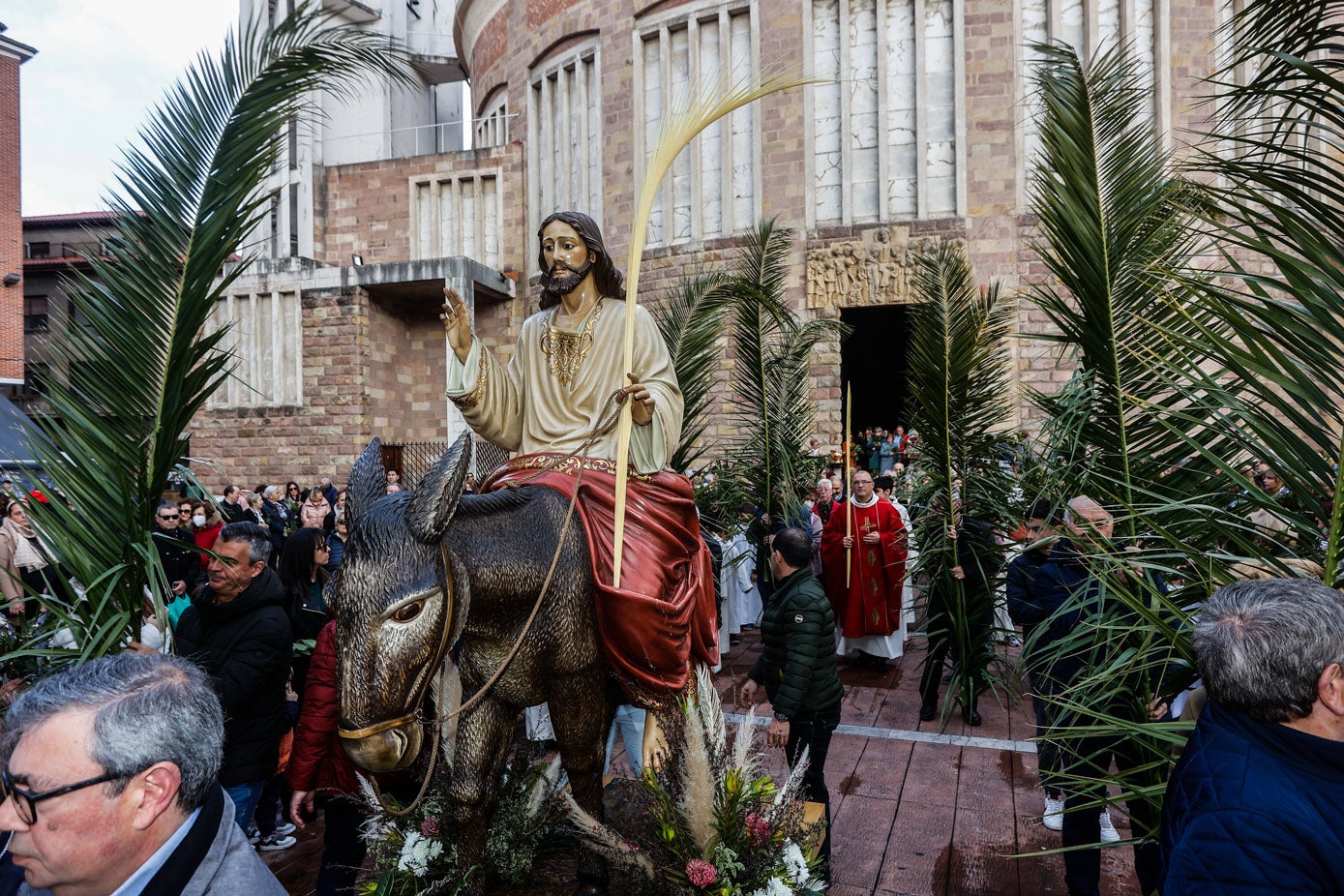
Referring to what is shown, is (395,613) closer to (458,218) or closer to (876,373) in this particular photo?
(458,218)

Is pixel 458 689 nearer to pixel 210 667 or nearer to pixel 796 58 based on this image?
pixel 210 667

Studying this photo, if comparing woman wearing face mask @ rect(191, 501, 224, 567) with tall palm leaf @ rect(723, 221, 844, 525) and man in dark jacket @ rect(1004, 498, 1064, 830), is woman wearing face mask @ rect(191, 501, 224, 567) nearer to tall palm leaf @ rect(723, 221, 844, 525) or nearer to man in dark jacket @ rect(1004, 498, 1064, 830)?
tall palm leaf @ rect(723, 221, 844, 525)

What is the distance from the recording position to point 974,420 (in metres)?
6.03

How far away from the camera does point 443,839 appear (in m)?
2.97

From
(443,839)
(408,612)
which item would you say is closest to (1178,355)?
(408,612)

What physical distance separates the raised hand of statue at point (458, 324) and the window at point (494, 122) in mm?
19875

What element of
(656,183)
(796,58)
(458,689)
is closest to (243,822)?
(458,689)

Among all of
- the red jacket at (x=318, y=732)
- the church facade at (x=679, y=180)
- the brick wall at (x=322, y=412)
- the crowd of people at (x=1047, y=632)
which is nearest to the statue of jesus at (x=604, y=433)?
the red jacket at (x=318, y=732)

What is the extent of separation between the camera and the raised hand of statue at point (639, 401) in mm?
2781

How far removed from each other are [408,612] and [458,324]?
1123 mm

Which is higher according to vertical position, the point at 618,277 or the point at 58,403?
the point at 618,277

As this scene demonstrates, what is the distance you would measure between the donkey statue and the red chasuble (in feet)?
17.2

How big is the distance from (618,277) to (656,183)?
611mm

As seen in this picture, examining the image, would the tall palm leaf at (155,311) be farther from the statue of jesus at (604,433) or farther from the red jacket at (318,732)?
the statue of jesus at (604,433)
